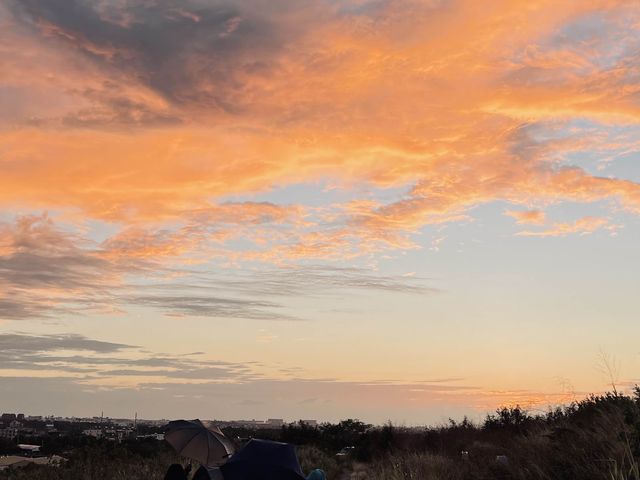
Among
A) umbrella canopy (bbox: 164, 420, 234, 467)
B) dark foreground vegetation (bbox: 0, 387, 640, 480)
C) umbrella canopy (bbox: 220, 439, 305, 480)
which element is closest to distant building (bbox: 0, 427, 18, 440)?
dark foreground vegetation (bbox: 0, 387, 640, 480)

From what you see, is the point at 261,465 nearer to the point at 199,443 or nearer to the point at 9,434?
the point at 199,443

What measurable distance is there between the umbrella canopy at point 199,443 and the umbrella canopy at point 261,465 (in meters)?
Answer: 2.69

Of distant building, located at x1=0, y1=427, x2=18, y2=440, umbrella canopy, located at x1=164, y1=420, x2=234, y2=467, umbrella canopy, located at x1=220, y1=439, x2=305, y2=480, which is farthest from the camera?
distant building, located at x1=0, y1=427, x2=18, y2=440

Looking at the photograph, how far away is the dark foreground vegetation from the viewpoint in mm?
14070

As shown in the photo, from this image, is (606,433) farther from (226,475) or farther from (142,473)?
(142,473)

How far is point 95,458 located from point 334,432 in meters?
25.9

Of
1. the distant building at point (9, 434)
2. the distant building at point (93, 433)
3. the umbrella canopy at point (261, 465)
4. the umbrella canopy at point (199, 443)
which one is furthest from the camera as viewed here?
the distant building at point (9, 434)

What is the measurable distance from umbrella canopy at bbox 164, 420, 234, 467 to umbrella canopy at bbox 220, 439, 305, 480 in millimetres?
2688

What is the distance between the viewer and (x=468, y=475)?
18938 mm

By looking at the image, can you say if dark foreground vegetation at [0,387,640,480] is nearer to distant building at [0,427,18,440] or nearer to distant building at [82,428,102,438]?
distant building at [82,428,102,438]

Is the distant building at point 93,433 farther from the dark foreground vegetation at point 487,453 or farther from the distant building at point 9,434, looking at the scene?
the dark foreground vegetation at point 487,453

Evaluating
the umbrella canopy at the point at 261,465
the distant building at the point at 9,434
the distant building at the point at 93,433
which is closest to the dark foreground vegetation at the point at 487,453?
the umbrella canopy at the point at 261,465

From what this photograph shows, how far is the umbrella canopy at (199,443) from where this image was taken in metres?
13.7

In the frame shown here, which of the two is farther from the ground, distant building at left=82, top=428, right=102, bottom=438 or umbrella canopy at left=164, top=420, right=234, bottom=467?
umbrella canopy at left=164, top=420, right=234, bottom=467
